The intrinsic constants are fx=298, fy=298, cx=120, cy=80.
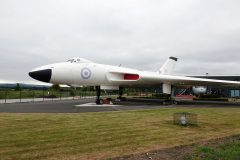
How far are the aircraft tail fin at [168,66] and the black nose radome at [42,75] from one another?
17898 millimetres

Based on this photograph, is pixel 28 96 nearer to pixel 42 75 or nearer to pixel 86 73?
pixel 86 73

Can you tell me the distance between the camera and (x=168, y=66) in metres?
36.7

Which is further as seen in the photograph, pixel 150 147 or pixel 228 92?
pixel 228 92

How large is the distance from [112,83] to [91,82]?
76.4 inches

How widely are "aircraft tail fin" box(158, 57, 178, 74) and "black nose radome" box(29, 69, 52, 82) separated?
17.9 m

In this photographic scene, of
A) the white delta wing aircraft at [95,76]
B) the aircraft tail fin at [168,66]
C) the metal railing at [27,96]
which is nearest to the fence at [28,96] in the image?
the metal railing at [27,96]

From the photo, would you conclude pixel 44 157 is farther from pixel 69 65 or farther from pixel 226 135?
pixel 69 65

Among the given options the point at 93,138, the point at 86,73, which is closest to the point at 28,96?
the point at 86,73

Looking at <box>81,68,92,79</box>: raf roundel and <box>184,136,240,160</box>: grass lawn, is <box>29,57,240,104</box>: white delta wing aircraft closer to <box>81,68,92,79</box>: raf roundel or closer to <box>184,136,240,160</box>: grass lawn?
<box>81,68,92,79</box>: raf roundel

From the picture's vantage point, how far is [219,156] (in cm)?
654

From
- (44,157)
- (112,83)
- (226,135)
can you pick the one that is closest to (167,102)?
(112,83)

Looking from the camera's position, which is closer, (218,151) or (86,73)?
(218,151)

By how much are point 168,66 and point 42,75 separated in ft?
63.2

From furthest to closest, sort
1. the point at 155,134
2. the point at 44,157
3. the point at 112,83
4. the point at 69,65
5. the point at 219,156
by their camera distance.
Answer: the point at 112,83 → the point at 69,65 → the point at 155,134 → the point at 219,156 → the point at 44,157
